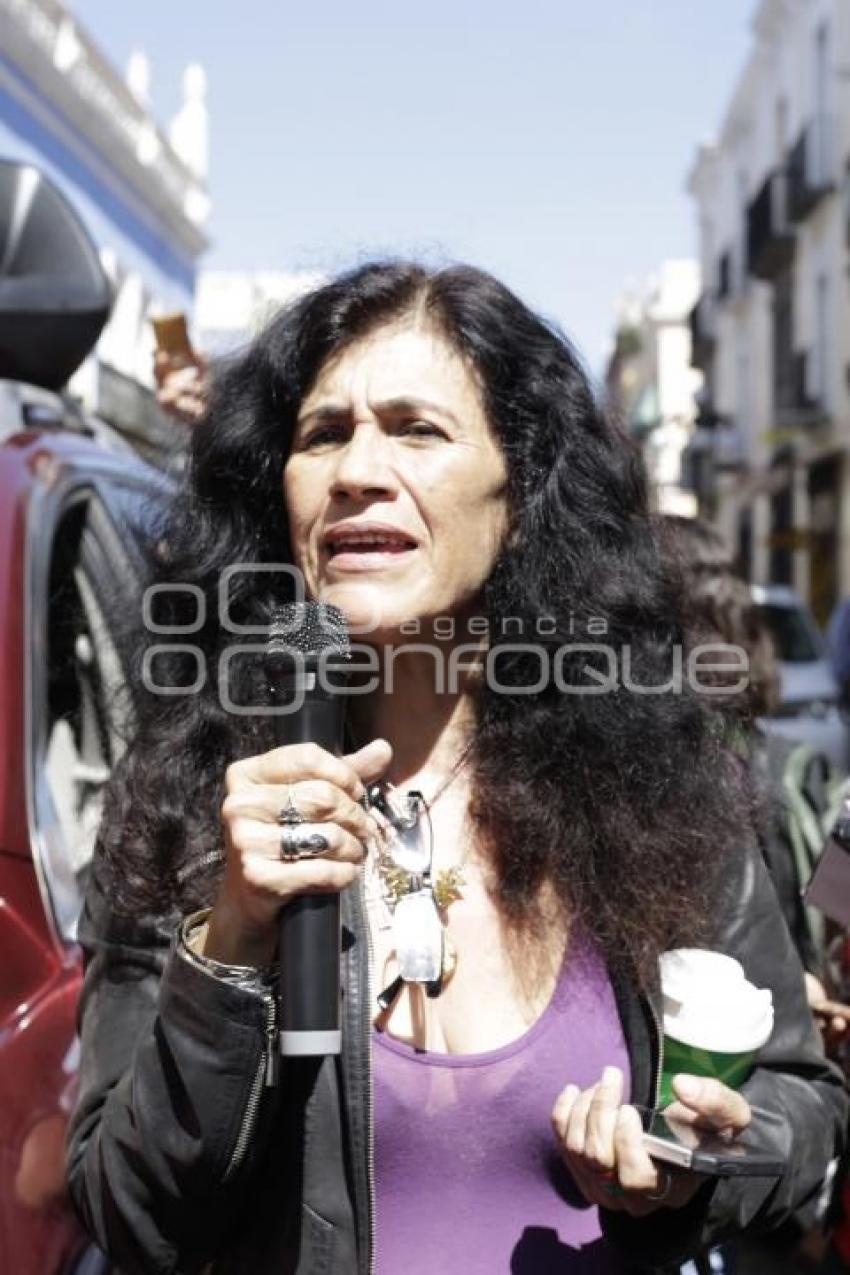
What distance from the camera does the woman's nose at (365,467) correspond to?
6.30 ft

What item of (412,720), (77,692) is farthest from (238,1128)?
(77,692)

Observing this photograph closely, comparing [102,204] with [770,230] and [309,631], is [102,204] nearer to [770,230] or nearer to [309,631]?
[770,230]

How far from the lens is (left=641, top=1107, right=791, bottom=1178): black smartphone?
1611mm

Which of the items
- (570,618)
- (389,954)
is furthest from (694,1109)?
(570,618)

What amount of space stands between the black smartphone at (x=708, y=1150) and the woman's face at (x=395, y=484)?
0.65 meters

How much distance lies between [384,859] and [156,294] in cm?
2043

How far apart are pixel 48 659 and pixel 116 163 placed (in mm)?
17550

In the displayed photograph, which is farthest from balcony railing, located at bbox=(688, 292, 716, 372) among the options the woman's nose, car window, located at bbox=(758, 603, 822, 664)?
the woman's nose

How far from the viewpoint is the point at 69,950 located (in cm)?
217

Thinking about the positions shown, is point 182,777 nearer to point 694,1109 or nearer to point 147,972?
point 147,972

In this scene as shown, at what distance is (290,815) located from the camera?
57.1 inches

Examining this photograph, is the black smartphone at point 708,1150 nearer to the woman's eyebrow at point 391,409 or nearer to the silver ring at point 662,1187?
the silver ring at point 662,1187

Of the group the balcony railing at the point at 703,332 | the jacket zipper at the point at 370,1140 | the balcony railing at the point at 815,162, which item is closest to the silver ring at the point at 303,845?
the jacket zipper at the point at 370,1140

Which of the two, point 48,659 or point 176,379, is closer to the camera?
point 48,659
